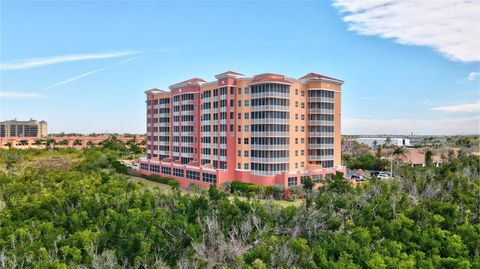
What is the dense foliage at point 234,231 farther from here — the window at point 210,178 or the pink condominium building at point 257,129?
the window at point 210,178

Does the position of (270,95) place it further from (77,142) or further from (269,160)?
(77,142)

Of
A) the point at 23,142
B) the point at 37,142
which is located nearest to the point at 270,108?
the point at 37,142

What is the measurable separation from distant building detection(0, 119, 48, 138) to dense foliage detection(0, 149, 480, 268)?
133 m

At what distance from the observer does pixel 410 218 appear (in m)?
26.0

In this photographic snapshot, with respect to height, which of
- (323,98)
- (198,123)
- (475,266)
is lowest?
(475,266)

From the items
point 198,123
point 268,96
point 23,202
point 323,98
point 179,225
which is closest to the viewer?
point 179,225

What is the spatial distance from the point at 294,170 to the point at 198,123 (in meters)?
15.0

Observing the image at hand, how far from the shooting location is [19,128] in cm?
14900

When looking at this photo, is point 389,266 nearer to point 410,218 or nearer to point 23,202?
point 410,218

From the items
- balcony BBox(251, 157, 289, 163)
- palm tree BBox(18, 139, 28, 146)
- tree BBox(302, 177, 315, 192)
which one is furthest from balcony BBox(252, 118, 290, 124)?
palm tree BBox(18, 139, 28, 146)

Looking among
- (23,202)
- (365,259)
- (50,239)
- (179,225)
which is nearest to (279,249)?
(365,259)

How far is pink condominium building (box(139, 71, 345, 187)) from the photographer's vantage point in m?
42.1

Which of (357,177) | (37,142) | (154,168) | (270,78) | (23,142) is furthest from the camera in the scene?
(37,142)

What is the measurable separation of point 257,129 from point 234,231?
19.9 metres
